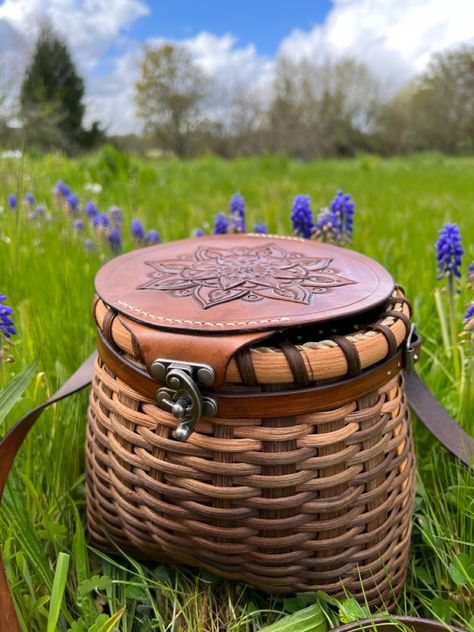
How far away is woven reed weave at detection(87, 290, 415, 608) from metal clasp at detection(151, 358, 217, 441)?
0.04 m

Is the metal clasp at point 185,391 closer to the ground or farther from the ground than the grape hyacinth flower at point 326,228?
closer to the ground

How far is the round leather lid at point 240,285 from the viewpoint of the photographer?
0.75 metres

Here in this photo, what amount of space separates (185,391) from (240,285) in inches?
10.2

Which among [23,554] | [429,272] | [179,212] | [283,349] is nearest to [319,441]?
[283,349]

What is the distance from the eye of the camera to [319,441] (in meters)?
0.74

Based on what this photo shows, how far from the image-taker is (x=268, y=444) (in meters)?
0.74

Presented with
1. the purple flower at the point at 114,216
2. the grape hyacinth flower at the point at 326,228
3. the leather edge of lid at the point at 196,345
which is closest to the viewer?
the leather edge of lid at the point at 196,345

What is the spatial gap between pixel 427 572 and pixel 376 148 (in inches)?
958

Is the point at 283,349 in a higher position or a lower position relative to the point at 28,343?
higher

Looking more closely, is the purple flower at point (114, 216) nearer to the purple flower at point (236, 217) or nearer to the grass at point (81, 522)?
the grass at point (81, 522)

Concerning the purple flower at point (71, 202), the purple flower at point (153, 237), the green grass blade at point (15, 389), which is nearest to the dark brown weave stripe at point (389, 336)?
the green grass blade at point (15, 389)

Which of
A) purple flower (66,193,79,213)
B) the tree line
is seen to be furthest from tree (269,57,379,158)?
purple flower (66,193,79,213)

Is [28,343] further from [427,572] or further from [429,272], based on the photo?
[429,272]

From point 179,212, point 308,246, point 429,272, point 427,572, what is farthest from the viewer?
point 179,212
